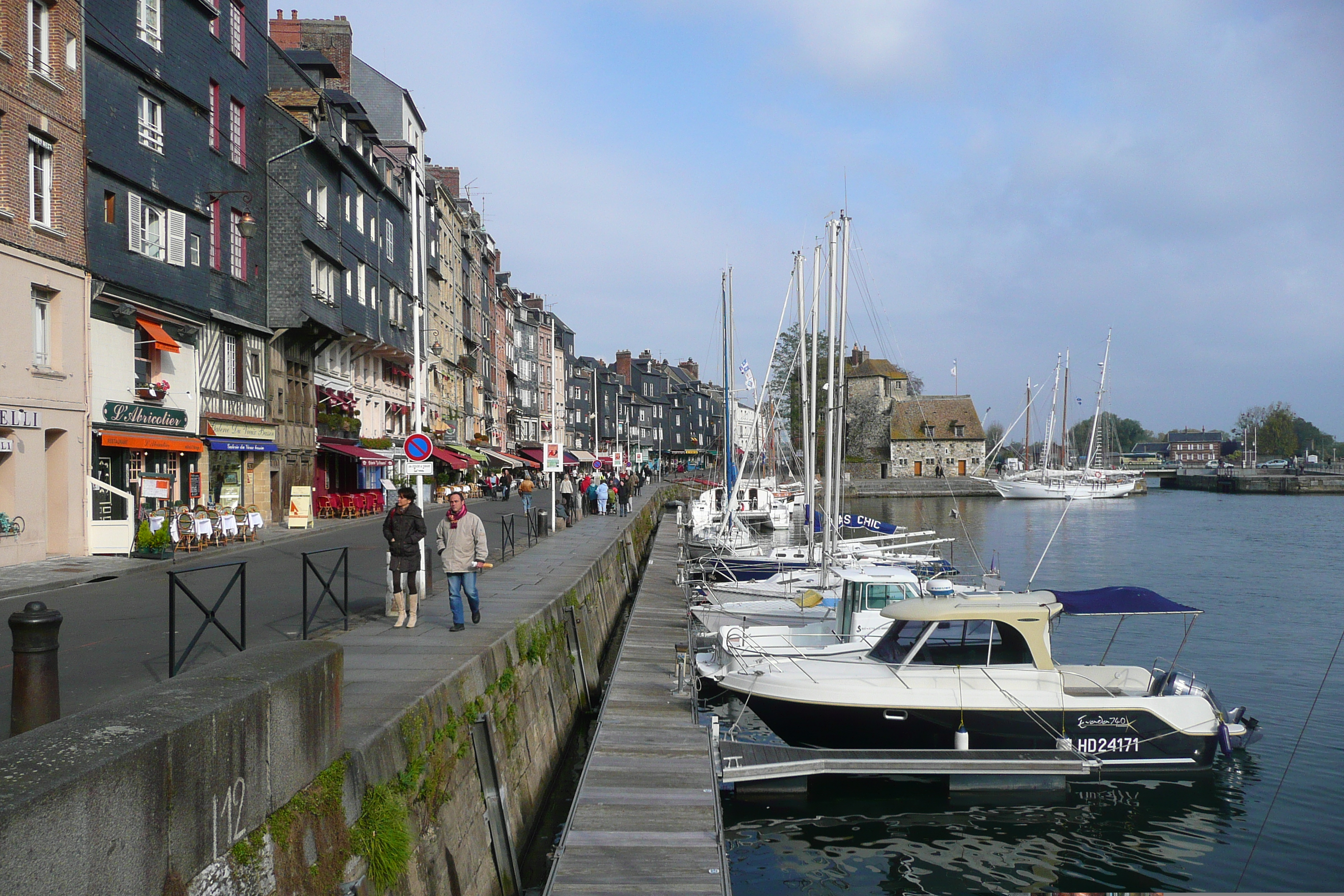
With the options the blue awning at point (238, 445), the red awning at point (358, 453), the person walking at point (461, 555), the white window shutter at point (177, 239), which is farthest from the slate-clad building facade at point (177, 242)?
the person walking at point (461, 555)

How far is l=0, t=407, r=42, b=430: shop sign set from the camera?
20.0m

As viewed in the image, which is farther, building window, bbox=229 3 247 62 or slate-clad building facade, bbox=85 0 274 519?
building window, bbox=229 3 247 62

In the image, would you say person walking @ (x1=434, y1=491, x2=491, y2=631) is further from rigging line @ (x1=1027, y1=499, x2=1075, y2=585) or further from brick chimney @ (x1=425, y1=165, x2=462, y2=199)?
brick chimney @ (x1=425, y1=165, x2=462, y2=199)

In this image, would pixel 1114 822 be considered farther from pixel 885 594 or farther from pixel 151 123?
pixel 151 123

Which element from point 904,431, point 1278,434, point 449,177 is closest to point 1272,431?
point 1278,434

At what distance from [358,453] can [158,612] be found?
81.7 feet

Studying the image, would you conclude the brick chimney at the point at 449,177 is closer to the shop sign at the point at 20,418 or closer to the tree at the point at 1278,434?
the shop sign at the point at 20,418

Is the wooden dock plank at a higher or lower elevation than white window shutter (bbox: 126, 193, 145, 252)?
lower

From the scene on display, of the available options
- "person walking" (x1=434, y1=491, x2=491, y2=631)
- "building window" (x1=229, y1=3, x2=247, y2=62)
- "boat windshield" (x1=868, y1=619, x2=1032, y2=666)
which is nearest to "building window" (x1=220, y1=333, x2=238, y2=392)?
"building window" (x1=229, y1=3, x2=247, y2=62)

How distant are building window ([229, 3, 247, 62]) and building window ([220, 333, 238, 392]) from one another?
27.9 feet

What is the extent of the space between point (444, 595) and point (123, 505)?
37.9ft

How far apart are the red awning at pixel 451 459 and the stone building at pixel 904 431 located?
63.0m

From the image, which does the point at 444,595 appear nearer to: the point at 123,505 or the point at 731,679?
the point at 731,679

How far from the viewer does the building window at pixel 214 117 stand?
2948cm
